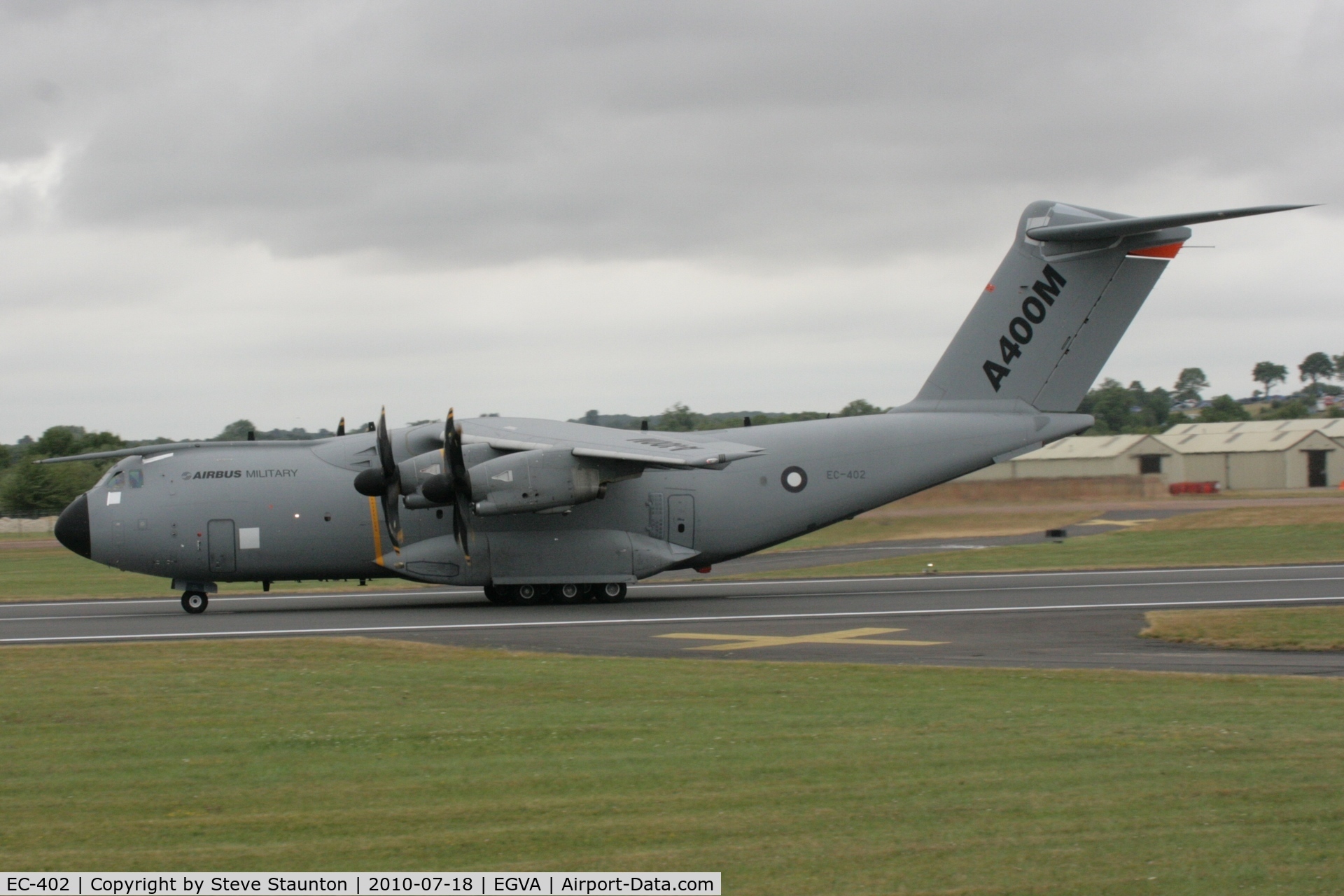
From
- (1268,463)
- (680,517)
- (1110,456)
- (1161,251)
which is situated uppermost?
(1161,251)

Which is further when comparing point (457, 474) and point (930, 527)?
point (930, 527)

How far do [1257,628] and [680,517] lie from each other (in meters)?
11.8

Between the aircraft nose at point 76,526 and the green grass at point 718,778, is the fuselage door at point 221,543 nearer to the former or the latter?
the aircraft nose at point 76,526

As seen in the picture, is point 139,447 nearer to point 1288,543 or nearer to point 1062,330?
point 1062,330

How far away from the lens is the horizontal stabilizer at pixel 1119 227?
2367 centimetres

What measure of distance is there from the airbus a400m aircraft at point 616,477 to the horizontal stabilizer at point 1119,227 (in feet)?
0.18

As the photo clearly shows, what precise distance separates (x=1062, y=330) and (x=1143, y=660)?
12.8 meters

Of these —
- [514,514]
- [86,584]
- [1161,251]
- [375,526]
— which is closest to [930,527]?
[1161,251]

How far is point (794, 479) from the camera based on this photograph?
86.9 feet

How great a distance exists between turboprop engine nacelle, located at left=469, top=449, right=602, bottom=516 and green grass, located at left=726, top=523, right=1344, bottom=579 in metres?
9.95

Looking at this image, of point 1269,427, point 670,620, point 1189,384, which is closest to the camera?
point 670,620

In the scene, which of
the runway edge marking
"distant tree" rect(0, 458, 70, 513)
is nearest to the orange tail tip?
the runway edge marking

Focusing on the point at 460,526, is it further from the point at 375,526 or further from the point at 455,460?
the point at 375,526

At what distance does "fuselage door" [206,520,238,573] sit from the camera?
2552 centimetres
